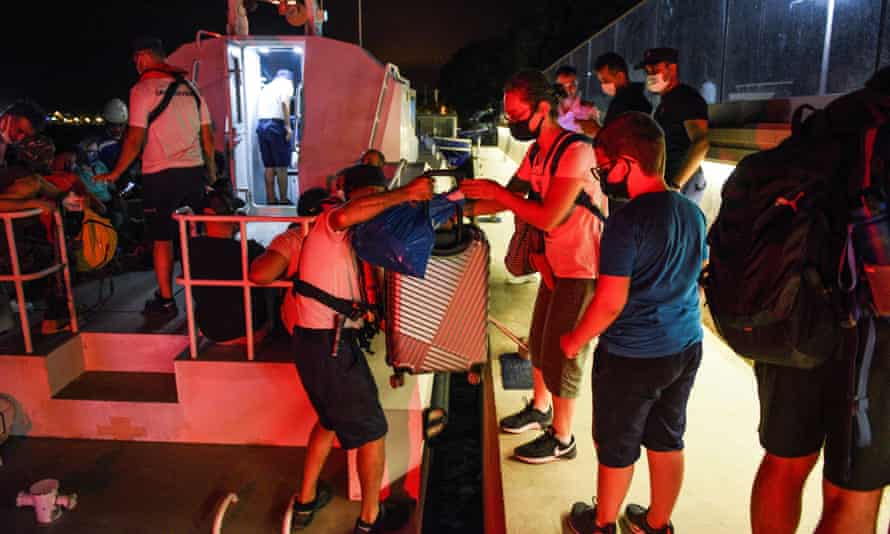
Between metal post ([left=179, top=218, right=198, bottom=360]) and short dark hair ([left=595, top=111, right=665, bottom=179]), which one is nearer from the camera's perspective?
short dark hair ([left=595, top=111, right=665, bottom=179])

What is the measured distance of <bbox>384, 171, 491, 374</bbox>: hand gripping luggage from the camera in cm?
229

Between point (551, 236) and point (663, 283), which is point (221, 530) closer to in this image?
point (551, 236)

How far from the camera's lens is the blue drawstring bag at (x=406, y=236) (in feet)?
7.27

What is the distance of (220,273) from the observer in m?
4.19

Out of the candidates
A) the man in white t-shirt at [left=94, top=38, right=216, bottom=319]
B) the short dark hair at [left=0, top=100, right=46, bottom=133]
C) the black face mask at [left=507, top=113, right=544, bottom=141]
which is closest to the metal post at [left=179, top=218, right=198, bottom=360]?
the man in white t-shirt at [left=94, top=38, right=216, bottom=319]

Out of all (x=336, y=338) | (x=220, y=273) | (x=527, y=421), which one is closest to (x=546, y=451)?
(x=527, y=421)

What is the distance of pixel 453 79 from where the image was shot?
7425 centimetres

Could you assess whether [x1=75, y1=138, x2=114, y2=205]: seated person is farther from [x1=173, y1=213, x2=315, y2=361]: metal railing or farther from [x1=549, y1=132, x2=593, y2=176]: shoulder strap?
[x1=549, y1=132, x2=593, y2=176]: shoulder strap

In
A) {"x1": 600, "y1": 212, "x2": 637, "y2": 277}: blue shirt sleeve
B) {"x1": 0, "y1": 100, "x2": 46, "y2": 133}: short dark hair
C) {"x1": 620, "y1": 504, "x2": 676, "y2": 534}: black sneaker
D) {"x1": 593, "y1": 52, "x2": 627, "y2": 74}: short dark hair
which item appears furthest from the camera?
{"x1": 0, "y1": 100, "x2": 46, "y2": 133}: short dark hair

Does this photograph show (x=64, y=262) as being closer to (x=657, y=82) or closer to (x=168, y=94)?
(x=168, y=94)

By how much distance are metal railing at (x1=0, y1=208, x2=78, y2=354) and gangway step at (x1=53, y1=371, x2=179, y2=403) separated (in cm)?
38

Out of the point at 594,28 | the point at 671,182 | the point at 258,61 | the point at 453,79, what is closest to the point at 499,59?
the point at 453,79

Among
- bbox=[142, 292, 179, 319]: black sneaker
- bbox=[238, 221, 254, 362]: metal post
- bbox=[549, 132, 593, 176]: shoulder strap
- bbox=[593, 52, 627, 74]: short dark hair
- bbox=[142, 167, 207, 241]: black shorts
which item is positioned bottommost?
bbox=[142, 292, 179, 319]: black sneaker

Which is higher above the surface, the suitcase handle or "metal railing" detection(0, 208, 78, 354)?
the suitcase handle
